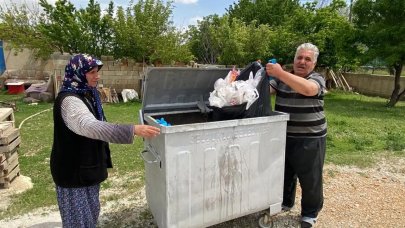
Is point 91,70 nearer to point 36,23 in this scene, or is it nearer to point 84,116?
point 84,116

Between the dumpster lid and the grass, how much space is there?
1520 millimetres

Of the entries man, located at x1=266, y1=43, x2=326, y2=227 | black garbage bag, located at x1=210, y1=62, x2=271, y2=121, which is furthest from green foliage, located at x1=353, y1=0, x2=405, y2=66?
black garbage bag, located at x1=210, y1=62, x2=271, y2=121

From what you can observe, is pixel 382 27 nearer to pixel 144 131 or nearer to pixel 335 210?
pixel 335 210

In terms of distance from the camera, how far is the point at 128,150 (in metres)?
5.93

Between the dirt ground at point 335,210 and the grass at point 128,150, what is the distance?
0.74 feet

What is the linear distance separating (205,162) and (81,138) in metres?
0.98

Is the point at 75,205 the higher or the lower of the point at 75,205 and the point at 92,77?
the lower

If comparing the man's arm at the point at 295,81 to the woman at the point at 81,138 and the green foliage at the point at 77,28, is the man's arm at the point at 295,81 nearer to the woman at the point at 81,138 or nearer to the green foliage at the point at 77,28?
the woman at the point at 81,138


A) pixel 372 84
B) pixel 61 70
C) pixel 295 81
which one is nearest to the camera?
pixel 295 81

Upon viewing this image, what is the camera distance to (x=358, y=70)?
860 inches

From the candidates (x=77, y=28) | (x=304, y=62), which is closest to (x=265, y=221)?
(x=304, y=62)

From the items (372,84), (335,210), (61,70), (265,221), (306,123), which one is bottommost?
(335,210)

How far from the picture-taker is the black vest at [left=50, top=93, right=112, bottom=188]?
Answer: 7.57 feet

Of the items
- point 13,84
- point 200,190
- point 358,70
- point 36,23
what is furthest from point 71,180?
point 358,70
